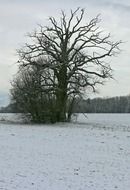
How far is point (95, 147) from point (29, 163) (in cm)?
602

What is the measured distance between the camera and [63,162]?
16.2 meters

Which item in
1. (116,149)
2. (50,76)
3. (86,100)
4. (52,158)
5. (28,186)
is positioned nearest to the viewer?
(28,186)

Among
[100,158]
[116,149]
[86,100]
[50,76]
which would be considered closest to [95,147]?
[116,149]

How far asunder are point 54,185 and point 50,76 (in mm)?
31595

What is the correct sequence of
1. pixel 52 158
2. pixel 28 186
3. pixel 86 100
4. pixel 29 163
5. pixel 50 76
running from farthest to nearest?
pixel 86 100 → pixel 50 76 → pixel 52 158 → pixel 29 163 → pixel 28 186

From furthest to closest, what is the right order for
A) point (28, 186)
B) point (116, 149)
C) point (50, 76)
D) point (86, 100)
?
1. point (86, 100)
2. point (50, 76)
3. point (116, 149)
4. point (28, 186)

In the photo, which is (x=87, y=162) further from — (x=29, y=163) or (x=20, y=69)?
(x=20, y=69)

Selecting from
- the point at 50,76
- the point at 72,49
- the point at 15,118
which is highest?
the point at 72,49

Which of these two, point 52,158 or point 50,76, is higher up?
point 50,76

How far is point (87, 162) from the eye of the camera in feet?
54.2

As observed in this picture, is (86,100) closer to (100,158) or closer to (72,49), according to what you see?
(72,49)

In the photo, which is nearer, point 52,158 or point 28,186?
point 28,186

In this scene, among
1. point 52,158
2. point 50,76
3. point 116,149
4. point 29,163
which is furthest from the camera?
point 50,76

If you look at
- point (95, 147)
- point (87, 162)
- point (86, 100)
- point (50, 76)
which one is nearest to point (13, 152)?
point (87, 162)
